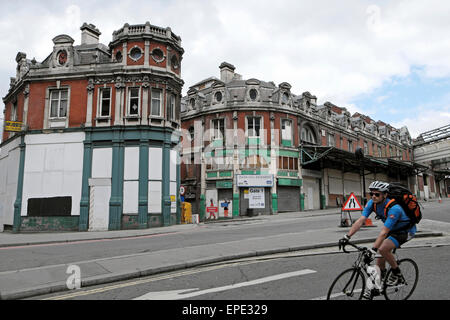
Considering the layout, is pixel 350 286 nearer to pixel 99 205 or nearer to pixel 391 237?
pixel 391 237

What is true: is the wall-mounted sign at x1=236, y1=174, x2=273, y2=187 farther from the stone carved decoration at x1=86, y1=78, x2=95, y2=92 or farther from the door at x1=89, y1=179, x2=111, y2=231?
the stone carved decoration at x1=86, y1=78, x2=95, y2=92

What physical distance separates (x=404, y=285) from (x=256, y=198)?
24.0 metres

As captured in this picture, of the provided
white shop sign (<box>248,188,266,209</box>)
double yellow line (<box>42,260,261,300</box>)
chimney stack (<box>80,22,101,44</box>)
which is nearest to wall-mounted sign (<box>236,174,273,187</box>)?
white shop sign (<box>248,188,266,209</box>)

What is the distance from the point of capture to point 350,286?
459 centimetres

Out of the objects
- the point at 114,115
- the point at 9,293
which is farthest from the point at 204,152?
the point at 9,293

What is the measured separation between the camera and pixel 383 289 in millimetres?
4809

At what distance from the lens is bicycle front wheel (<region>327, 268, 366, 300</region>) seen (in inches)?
180

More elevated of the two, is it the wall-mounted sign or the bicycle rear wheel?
the wall-mounted sign

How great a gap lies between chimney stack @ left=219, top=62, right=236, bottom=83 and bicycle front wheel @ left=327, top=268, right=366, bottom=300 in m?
31.9

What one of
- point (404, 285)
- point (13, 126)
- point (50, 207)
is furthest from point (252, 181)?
point (404, 285)

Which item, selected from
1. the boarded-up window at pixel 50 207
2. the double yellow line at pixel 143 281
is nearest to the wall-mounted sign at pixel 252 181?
the boarded-up window at pixel 50 207

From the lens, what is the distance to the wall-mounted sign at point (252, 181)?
94.4 ft

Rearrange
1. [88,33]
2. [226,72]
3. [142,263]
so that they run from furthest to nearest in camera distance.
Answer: [226,72] → [88,33] → [142,263]
